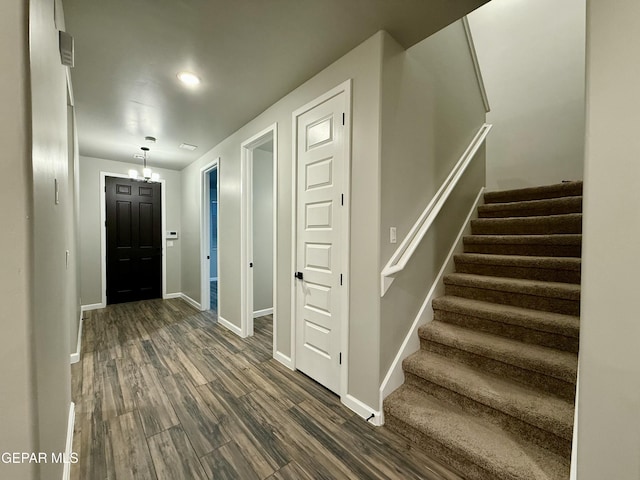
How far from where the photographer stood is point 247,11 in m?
1.57

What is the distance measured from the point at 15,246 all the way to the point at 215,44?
1862 millimetres

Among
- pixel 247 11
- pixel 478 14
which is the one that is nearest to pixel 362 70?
pixel 247 11

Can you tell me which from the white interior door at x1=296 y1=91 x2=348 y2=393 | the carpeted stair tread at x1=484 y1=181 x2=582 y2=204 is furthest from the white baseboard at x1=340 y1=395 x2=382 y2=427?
the carpeted stair tread at x1=484 y1=181 x2=582 y2=204

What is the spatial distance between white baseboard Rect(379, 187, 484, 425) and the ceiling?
191cm

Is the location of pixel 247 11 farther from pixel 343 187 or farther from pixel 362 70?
pixel 343 187

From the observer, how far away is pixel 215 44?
1.83m

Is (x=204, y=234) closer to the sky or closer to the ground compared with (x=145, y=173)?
closer to the ground

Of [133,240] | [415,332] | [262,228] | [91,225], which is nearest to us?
[415,332]

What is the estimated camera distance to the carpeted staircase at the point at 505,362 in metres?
1.37

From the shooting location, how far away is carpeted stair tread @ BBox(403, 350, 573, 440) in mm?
1348

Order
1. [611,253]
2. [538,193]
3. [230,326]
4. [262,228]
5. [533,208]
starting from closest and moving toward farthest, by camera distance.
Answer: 1. [611,253]
2. [533,208]
3. [538,193]
4. [230,326]
5. [262,228]

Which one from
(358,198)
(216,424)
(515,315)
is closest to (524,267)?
(515,315)

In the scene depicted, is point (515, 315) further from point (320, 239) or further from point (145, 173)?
point (145, 173)

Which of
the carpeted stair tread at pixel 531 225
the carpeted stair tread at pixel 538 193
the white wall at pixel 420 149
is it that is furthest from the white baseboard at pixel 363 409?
the carpeted stair tread at pixel 538 193
